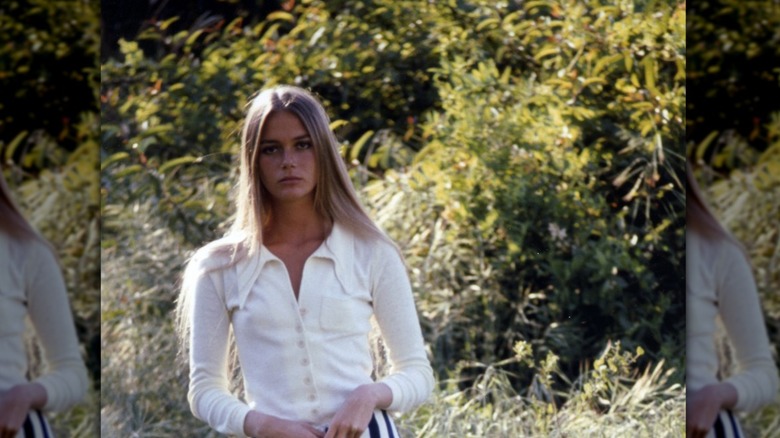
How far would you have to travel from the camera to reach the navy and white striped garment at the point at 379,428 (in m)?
3.46

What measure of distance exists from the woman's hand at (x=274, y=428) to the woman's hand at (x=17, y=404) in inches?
52.5

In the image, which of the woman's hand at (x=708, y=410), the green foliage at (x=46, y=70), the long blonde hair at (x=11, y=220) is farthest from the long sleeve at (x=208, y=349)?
the woman's hand at (x=708, y=410)

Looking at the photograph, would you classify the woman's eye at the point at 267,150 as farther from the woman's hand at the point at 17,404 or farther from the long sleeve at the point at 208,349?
the woman's hand at the point at 17,404

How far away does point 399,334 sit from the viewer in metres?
3.57

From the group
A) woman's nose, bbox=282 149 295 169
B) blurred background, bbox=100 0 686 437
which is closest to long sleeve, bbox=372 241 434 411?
woman's nose, bbox=282 149 295 169

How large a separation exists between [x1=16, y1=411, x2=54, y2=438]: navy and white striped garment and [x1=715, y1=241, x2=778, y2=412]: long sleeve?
7.56 feet

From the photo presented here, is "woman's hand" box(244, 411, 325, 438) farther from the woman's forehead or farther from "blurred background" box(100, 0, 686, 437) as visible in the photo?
"blurred background" box(100, 0, 686, 437)

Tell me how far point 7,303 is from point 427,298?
4.70 feet

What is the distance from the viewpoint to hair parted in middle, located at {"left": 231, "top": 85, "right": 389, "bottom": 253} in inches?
145

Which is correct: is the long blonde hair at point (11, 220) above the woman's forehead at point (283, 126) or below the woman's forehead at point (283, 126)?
below

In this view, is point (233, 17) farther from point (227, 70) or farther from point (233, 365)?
point (233, 365)

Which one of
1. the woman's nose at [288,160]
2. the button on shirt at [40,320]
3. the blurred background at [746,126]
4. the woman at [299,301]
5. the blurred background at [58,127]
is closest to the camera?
the woman at [299,301]

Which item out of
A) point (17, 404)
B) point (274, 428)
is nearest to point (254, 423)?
point (274, 428)

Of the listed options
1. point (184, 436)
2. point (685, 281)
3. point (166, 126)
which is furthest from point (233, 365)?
point (685, 281)
